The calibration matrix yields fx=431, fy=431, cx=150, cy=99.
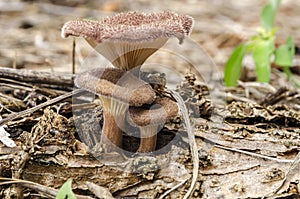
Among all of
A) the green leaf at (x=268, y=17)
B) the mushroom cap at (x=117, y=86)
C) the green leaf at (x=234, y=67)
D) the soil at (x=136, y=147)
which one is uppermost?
the green leaf at (x=268, y=17)

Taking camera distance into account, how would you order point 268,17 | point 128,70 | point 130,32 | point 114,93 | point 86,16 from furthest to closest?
point 86,16
point 268,17
point 128,70
point 114,93
point 130,32

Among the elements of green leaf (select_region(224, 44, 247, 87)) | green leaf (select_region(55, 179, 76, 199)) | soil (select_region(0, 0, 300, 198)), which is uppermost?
green leaf (select_region(224, 44, 247, 87))

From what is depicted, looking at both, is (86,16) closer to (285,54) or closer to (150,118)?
(285,54)

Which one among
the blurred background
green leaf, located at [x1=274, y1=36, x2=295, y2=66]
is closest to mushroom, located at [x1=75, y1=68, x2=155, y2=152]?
green leaf, located at [x1=274, y1=36, x2=295, y2=66]

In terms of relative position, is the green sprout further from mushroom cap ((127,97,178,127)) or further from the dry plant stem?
mushroom cap ((127,97,178,127))

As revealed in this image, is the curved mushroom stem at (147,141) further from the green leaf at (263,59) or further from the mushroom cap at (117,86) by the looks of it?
the green leaf at (263,59)

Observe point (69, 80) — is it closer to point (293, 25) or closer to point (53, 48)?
point (53, 48)

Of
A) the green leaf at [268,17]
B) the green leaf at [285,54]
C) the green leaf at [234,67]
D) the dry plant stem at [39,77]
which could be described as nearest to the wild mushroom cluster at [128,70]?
the dry plant stem at [39,77]

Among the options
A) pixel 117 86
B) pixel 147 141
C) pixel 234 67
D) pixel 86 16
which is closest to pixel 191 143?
pixel 147 141

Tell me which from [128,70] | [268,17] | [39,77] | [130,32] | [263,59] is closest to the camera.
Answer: [130,32]
